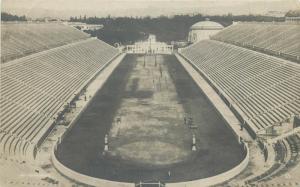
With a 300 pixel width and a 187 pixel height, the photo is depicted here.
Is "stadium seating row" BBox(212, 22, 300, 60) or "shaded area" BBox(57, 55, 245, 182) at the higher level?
"stadium seating row" BBox(212, 22, 300, 60)

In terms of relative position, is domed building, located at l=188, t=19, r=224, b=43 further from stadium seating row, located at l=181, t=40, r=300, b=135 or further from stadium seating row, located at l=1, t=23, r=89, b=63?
stadium seating row, located at l=181, t=40, r=300, b=135

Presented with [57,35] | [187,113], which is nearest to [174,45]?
[57,35]

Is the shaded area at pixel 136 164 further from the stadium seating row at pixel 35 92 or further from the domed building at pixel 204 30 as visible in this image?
the domed building at pixel 204 30

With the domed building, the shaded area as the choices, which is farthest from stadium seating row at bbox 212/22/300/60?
the domed building

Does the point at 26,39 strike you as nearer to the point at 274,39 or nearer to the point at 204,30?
the point at 274,39

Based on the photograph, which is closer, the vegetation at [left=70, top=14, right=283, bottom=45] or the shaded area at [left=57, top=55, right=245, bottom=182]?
the shaded area at [left=57, top=55, right=245, bottom=182]

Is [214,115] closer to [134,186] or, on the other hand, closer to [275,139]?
[275,139]

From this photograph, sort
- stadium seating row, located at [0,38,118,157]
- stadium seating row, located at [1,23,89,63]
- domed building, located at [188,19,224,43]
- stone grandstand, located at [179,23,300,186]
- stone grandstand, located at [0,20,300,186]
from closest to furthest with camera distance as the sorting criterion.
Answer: stone grandstand, located at [179,23,300,186] < stone grandstand, located at [0,20,300,186] < stadium seating row, located at [0,38,118,157] < stadium seating row, located at [1,23,89,63] < domed building, located at [188,19,224,43]
